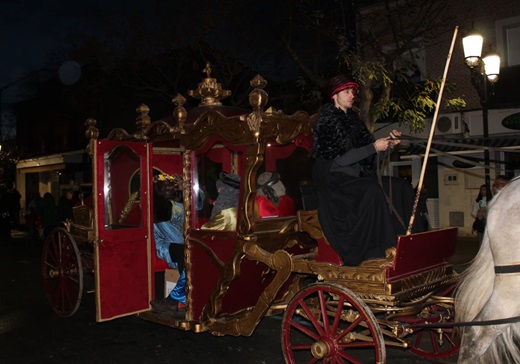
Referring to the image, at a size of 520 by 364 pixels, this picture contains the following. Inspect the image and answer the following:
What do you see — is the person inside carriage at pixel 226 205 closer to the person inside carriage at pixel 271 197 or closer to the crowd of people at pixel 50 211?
the person inside carriage at pixel 271 197

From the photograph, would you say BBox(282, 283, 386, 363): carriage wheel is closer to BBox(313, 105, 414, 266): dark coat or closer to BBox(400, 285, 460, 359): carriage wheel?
BBox(313, 105, 414, 266): dark coat

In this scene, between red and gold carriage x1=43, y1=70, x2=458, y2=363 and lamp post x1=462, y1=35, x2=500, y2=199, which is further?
lamp post x1=462, y1=35, x2=500, y2=199

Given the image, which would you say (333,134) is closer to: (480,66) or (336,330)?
(336,330)

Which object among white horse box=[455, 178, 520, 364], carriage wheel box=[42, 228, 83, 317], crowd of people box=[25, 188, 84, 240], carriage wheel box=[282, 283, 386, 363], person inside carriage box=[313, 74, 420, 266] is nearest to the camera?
white horse box=[455, 178, 520, 364]

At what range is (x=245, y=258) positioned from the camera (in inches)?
206

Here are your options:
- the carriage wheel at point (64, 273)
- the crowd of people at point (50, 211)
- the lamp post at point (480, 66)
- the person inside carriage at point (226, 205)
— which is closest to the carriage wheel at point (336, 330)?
the person inside carriage at point (226, 205)

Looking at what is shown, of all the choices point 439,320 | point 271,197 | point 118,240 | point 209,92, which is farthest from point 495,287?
point 118,240

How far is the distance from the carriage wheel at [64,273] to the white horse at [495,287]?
4.44 m

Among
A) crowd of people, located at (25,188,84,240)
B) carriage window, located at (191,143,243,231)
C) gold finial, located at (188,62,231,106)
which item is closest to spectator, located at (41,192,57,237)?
crowd of people, located at (25,188,84,240)

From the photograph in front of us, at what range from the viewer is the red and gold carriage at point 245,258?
4.07 m

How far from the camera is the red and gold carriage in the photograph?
160 inches

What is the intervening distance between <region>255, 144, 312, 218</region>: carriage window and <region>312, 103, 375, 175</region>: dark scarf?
1251 mm

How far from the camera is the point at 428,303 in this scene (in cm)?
444

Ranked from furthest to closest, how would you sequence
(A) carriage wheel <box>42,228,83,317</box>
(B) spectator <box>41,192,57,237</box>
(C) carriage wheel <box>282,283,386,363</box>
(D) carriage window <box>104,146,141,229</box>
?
(B) spectator <box>41,192,57,237</box>, (A) carriage wheel <box>42,228,83,317</box>, (D) carriage window <box>104,146,141,229</box>, (C) carriage wheel <box>282,283,386,363</box>
